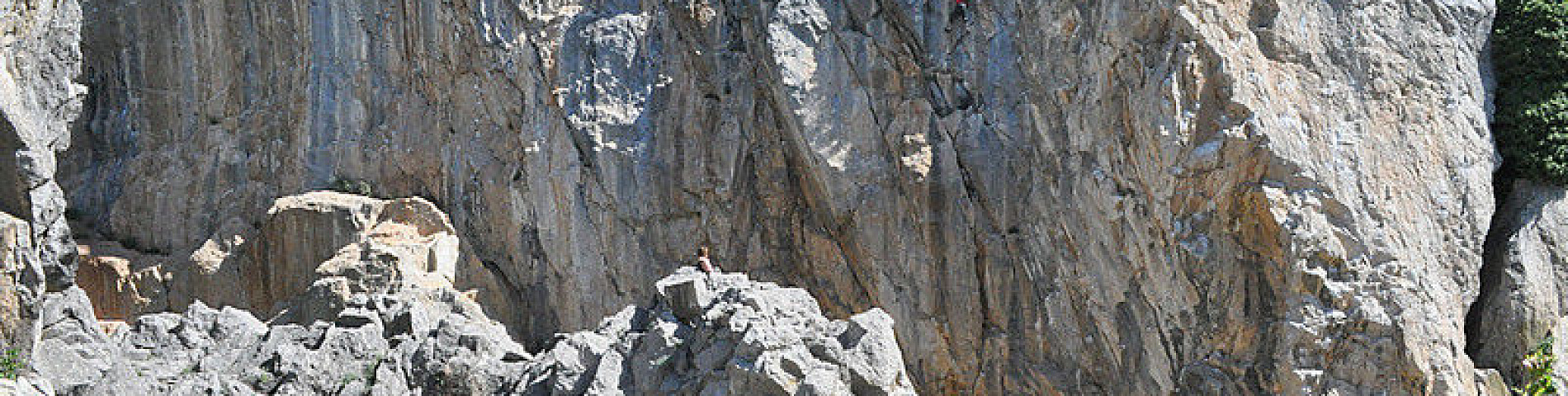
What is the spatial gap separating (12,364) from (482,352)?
426 cm

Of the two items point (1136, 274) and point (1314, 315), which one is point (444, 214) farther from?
point (1314, 315)

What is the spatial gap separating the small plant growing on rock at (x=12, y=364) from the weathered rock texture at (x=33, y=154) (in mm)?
64

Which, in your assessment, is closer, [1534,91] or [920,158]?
[1534,91]

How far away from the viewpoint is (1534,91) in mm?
22688

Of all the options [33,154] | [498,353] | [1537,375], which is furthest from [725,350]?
[1537,375]

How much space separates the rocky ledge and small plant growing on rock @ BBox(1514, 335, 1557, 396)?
10271 millimetres

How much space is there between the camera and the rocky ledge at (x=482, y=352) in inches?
546

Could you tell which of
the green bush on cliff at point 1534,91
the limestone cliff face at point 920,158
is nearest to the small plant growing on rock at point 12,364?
the limestone cliff face at point 920,158

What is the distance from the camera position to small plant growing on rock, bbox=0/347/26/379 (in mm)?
15828

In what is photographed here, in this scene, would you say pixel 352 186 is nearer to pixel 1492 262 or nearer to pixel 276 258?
A: pixel 276 258

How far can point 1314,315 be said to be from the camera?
2108 cm

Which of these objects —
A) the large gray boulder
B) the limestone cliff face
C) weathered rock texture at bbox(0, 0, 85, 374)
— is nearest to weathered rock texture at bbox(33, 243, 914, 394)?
the large gray boulder

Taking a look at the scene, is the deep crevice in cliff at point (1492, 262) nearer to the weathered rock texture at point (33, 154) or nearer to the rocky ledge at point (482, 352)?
the rocky ledge at point (482, 352)

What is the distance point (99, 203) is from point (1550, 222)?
A: 65.3 ft
